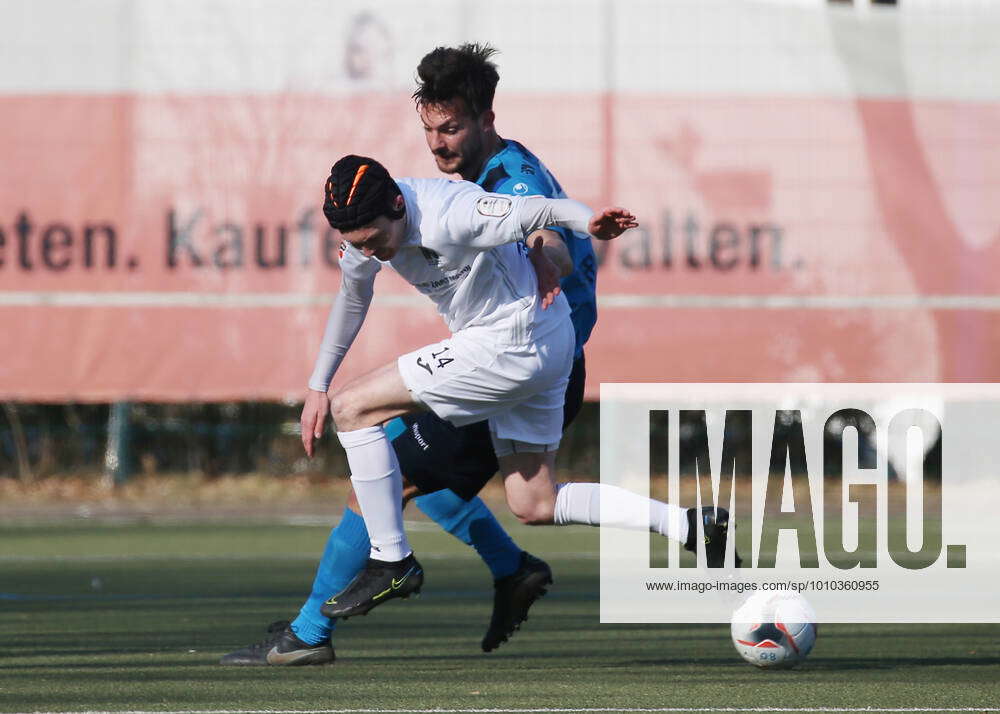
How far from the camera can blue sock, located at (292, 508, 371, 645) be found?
6508mm

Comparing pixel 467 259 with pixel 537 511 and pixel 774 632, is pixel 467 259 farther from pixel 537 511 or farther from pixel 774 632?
pixel 774 632

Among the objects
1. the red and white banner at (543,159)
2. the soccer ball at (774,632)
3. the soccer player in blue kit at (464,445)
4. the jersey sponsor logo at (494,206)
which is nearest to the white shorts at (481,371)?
the soccer player in blue kit at (464,445)

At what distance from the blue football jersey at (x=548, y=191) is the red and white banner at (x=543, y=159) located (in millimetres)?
7371

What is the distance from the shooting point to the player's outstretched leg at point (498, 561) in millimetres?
6852

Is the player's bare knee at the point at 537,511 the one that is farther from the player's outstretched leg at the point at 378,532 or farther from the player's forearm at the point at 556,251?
the player's forearm at the point at 556,251

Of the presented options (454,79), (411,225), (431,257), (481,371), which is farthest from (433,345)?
(454,79)

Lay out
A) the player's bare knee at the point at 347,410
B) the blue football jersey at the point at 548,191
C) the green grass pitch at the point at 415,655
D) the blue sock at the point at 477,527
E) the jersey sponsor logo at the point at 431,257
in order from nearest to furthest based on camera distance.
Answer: the green grass pitch at the point at 415,655 → the jersey sponsor logo at the point at 431,257 → the player's bare knee at the point at 347,410 → the blue football jersey at the point at 548,191 → the blue sock at the point at 477,527

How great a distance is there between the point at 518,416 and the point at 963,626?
2434 mm

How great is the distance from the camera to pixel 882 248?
15.0 metres

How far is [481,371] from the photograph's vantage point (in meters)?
6.36

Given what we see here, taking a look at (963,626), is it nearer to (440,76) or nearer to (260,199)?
(440,76)

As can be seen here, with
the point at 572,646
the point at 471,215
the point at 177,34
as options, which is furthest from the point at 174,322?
the point at 471,215

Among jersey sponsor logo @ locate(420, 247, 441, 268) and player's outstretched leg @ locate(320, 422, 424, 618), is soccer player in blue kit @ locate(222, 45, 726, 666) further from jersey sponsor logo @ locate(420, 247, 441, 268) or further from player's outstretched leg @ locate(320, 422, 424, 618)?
jersey sponsor logo @ locate(420, 247, 441, 268)

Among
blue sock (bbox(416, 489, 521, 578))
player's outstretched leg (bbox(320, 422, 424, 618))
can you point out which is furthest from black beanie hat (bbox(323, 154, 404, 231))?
blue sock (bbox(416, 489, 521, 578))
